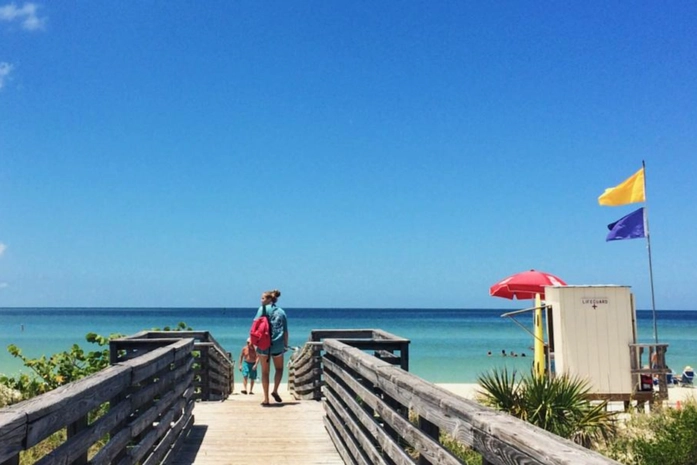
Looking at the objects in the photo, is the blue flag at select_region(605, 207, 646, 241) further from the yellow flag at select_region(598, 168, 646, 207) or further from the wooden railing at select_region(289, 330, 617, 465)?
the wooden railing at select_region(289, 330, 617, 465)

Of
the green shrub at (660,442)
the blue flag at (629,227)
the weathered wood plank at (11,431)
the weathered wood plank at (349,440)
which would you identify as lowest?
the green shrub at (660,442)

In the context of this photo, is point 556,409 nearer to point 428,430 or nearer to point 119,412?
point 428,430

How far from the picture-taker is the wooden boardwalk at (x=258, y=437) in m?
6.24

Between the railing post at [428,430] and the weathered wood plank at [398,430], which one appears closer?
the weathered wood plank at [398,430]

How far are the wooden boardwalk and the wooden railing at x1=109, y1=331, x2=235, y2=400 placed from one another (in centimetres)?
114

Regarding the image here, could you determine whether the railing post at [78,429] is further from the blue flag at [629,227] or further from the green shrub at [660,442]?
the blue flag at [629,227]

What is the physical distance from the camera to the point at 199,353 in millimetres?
10766

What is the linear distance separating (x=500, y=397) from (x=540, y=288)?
492 centimetres

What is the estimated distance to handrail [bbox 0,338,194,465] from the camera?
2.70m

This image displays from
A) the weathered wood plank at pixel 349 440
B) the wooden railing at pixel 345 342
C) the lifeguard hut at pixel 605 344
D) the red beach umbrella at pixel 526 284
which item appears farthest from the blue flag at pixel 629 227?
the weathered wood plank at pixel 349 440

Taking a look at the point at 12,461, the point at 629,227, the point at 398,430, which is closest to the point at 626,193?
the point at 629,227

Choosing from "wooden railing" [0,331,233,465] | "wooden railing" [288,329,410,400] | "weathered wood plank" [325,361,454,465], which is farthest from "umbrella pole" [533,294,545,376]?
"wooden railing" [0,331,233,465]

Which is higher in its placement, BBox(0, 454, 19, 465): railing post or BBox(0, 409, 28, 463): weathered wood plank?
BBox(0, 409, 28, 463): weathered wood plank

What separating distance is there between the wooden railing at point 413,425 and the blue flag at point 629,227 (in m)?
9.55
